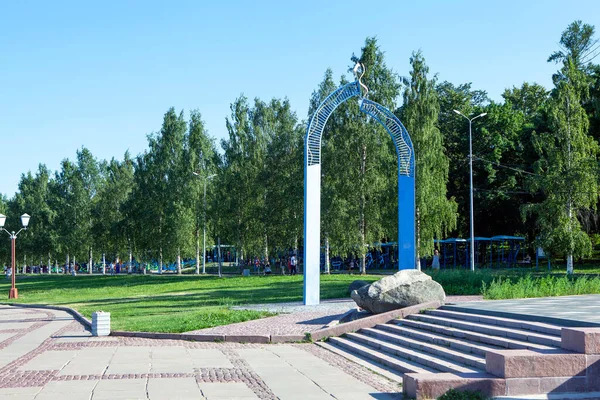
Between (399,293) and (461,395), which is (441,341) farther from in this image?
(461,395)

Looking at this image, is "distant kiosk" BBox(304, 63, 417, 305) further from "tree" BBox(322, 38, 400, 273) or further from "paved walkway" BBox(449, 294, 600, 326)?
"tree" BBox(322, 38, 400, 273)

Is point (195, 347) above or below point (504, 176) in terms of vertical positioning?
below

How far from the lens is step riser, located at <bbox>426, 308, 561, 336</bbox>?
36.2ft

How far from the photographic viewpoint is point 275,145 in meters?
51.2

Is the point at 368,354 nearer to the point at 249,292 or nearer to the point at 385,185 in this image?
the point at 249,292

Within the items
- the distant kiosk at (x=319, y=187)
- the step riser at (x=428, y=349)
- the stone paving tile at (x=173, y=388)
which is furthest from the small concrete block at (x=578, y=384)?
the distant kiosk at (x=319, y=187)

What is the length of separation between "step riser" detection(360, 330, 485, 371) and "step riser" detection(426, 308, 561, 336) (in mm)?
1258

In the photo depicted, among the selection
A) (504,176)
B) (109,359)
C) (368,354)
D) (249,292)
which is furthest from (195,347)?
(504,176)

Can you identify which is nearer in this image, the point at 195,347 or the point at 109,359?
the point at 109,359

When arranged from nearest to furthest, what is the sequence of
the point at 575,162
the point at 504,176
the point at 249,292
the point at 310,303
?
the point at 310,303
the point at 249,292
the point at 575,162
the point at 504,176

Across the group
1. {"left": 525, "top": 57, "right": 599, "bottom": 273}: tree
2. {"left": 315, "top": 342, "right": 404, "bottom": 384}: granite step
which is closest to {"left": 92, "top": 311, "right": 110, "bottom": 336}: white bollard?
{"left": 315, "top": 342, "right": 404, "bottom": 384}: granite step

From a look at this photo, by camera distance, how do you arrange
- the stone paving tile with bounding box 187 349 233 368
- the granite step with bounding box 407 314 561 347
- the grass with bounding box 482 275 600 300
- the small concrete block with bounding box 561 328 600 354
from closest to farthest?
the small concrete block with bounding box 561 328 600 354
the granite step with bounding box 407 314 561 347
the stone paving tile with bounding box 187 349 233 368
the grass with bounding box 482 275 600 300

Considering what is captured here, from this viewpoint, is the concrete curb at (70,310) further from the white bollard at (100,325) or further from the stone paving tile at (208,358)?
the stone paving tile at (208,358)

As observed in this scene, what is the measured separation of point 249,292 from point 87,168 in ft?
158
